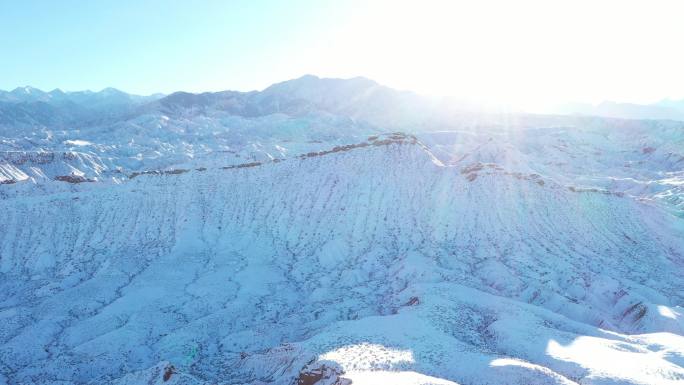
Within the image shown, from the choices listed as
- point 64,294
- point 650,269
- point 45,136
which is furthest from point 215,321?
point 45,136

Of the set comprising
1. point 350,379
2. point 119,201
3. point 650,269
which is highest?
point 119,201

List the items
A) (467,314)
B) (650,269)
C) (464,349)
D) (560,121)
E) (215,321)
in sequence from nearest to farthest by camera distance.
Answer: (464,349) < (467,314) < (215,321) < (650,269) < (560,121)

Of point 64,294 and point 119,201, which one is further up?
point 119,201

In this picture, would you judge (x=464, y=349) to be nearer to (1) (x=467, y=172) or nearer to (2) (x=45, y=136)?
(1) (x=467, y=172)

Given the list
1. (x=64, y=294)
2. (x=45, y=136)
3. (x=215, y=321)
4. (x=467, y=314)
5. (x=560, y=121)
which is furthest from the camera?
(x=560, y=121)

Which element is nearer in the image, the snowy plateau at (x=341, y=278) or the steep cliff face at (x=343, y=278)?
the snowy plateau at (x=341, y=278)

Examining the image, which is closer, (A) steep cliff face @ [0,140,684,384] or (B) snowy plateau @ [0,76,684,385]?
(B) snowy plateau @ [0,76,684,385]
